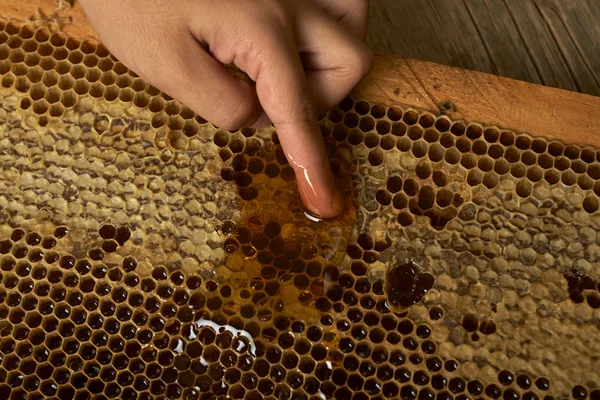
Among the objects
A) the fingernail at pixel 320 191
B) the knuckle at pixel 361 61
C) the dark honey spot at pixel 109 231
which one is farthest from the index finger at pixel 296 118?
the dark honey spot at pixel 109 231

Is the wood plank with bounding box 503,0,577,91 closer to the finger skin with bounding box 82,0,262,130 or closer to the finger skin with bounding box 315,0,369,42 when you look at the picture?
the finger skin with bounding box 315,0,369,42

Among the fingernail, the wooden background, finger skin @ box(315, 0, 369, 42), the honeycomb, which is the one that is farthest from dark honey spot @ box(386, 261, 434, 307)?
the wooden background

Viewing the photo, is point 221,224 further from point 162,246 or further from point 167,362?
point 167,362

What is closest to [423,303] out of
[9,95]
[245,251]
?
[245,251]

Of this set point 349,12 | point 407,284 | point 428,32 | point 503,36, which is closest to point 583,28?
point 503,36

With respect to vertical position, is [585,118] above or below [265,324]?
above

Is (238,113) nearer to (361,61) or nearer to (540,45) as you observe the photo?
(361,61)
